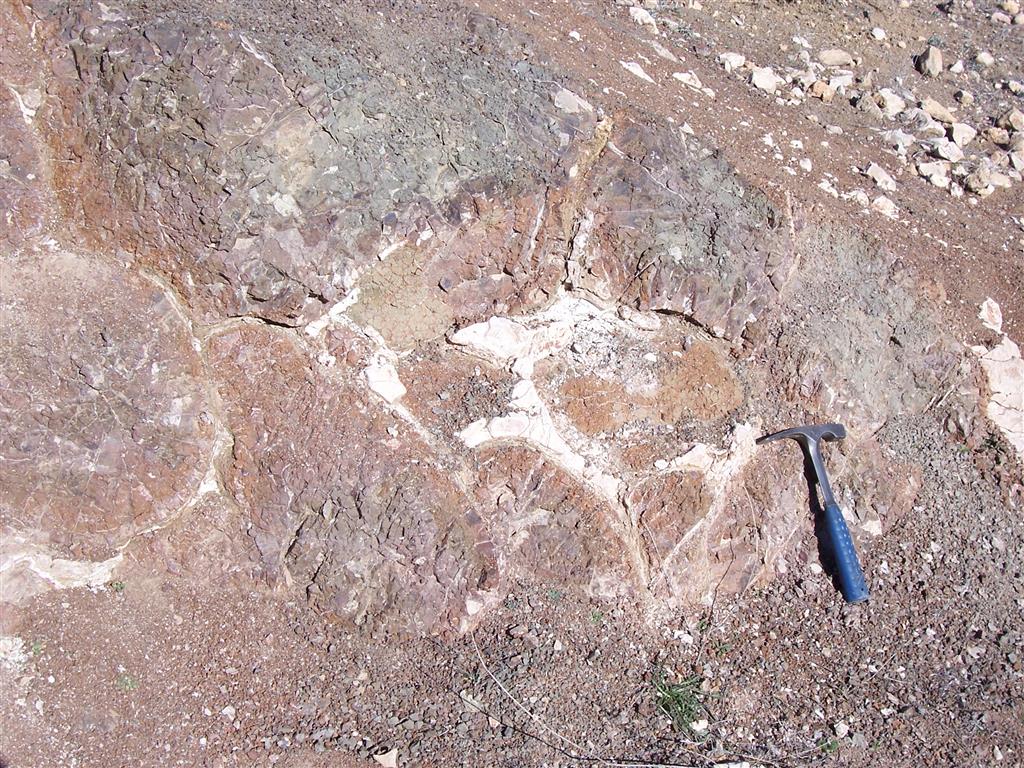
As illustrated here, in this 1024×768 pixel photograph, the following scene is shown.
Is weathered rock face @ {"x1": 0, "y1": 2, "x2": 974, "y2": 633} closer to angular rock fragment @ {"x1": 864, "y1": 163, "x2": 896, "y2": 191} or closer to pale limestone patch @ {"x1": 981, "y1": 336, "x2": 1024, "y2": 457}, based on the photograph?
pale limestone patch @ {"x1": 981, "y1": 336, "x2": 1024, "y2": 457}

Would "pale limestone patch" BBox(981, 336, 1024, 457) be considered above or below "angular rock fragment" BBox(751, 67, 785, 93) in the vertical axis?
below

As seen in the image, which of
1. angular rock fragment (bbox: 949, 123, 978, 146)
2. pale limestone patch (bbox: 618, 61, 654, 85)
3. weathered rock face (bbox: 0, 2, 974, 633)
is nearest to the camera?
weathered rock face (bbox: 0, 2, 974, 633)

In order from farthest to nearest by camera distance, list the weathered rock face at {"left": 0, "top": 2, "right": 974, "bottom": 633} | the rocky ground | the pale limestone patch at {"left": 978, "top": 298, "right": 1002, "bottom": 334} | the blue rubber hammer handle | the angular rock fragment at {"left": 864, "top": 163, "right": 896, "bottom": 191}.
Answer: the angular rock fragment at {"left": 864, "top": 163, "right": 896, "bottom": 191}, the pale limestone patch at {"left": 978, "top": 298, "right": 1002, "bottom": 334}, the blue rubber hammer handle, the weathered rock face at {"left": 0, "top": 2, "right": 974, "bottom": 633}, the rocky ground

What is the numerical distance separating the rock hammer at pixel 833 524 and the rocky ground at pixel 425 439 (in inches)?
4.2

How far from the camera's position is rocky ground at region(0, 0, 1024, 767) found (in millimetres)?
5094

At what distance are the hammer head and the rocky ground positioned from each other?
3.8 inches

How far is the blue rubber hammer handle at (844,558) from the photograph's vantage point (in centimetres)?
576

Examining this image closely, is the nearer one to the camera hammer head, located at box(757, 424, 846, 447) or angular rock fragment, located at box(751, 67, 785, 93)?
hammer head, located at box(757, 424, 846, 447)

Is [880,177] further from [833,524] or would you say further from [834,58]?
[833,524]

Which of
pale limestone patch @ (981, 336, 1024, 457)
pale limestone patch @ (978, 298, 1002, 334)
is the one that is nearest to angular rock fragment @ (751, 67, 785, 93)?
pale limestone patch @ (978, 298, 1002, 334)

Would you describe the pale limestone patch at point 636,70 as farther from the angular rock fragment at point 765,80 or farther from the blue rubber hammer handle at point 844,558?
the blue rubber hammer handle at point 844,558

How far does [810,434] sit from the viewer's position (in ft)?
19.6

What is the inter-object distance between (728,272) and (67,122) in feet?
13.5

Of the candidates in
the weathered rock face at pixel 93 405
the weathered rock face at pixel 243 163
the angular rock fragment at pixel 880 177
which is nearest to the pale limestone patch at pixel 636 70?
the angular rock fragment at pixel 880 177
